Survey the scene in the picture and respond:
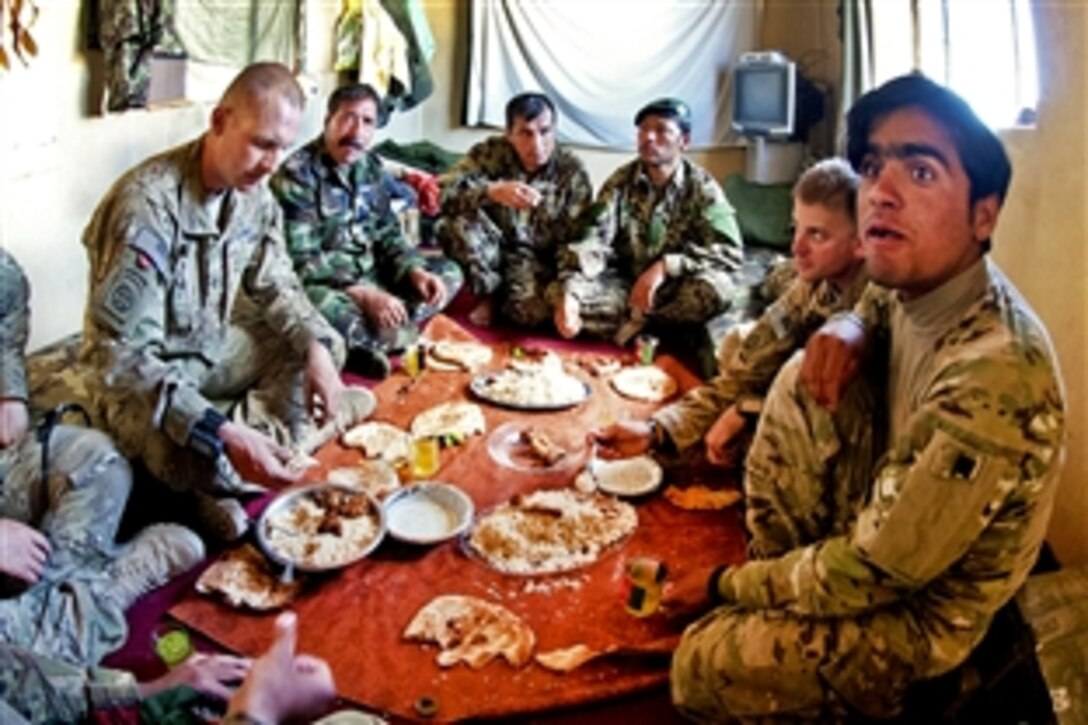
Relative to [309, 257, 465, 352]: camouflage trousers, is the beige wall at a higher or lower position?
higher

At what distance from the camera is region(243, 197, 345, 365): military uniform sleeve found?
2.64 m

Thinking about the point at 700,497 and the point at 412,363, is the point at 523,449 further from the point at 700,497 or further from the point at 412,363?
the point at 412,363

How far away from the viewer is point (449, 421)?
290 cm

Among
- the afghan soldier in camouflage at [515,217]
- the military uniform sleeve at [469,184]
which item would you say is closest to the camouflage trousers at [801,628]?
the afghan soldier in camouflage at [515,217]

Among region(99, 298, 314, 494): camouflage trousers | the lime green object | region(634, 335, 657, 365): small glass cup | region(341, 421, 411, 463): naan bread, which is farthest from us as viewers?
region(634, 335, 657, 365): small glass cup

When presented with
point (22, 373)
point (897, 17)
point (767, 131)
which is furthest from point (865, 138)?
point (767, 131)

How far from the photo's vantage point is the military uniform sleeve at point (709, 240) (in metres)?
3.67

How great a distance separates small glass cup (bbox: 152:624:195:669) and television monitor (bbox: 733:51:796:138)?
15.7ft

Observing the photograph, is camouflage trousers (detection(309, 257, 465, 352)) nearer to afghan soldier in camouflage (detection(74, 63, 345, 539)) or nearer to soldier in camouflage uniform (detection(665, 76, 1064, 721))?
afghan soldier in camouflage (detection(74, 63, 345, 539))

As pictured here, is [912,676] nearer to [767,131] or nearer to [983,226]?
[983,226]

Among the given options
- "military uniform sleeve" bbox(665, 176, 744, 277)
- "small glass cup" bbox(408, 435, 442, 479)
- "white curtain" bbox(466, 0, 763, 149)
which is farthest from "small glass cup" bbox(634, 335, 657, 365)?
"white curtain" bbox(466, 0, 763, 149)

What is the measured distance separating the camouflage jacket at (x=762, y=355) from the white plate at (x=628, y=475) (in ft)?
0.43

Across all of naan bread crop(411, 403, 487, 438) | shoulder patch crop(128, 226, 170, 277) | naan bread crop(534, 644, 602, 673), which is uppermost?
shoulder patch crop(128, 226, 170, 277)

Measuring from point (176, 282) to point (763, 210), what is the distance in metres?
3.56
